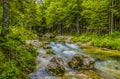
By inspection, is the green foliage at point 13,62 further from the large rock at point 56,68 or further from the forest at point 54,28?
the large rock at point 56,68

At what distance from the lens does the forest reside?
13.7 m

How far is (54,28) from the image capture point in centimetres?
7425

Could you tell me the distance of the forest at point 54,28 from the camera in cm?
1373

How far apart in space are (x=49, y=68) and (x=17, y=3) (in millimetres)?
5887

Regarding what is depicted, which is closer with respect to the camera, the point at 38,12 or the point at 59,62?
the point at 59,62

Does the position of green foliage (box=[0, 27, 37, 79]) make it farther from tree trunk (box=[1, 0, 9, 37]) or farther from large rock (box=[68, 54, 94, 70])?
large rock (box=[68, 54, 94, 70])

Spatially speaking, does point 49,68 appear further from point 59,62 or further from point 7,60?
point 7,60

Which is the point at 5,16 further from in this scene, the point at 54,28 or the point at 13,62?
the point at 54,28

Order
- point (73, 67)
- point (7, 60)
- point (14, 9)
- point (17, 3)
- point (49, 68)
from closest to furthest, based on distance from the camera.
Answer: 1. point (7, 60)
2. point (49, 68)
3. point (73, 67)
4. point (17, 3)
5. point (14, 9)

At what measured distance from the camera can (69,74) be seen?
13.9 metres

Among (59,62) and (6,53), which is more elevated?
(6,53)

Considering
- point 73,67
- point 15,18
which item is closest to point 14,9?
point 15,18

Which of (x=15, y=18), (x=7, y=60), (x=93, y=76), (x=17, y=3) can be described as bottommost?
(x=93, y=76)

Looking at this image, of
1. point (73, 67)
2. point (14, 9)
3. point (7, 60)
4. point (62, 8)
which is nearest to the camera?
point (7, 60)
